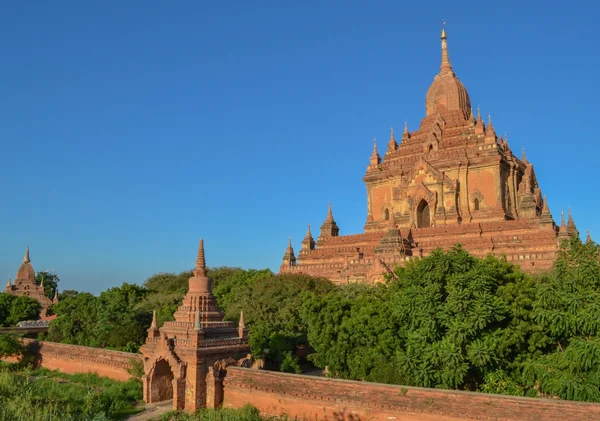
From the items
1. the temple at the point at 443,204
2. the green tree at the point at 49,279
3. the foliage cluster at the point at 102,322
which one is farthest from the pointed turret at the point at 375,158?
the green tree at the point at 49,279

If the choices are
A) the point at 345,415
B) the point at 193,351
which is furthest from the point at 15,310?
the point at 345,415

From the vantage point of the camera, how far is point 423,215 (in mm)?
47875

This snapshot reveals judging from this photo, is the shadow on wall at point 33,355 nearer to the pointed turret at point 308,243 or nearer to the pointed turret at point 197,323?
the pointed turret at point 197,323

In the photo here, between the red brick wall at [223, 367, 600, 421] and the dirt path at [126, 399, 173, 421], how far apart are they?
8.25ft

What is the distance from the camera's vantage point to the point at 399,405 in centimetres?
1672

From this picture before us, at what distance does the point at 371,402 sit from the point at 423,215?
3225 centimetres

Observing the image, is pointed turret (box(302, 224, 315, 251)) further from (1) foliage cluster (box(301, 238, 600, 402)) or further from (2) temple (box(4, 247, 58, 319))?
(2) temple (box(4, 247, 58, 319))

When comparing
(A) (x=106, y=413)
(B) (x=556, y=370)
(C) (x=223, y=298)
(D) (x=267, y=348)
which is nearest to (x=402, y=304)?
(B) (x=556, y=370)

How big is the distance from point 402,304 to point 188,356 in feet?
27.3

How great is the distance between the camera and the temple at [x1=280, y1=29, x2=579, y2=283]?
1459 inches

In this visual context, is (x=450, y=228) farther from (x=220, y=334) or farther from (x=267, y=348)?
(x=220, y=334)

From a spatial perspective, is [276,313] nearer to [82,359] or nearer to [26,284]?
[82,359]

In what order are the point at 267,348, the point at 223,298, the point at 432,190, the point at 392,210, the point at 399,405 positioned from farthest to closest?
the point at 392,210, the point at 432,190, the point at 223,298, the point at 267,348, the point at 399,405

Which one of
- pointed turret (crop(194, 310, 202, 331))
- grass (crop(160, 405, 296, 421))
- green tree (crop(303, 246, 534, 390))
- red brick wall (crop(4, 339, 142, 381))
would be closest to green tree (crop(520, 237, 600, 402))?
green tree (crop(303, 246, 534, 390))
